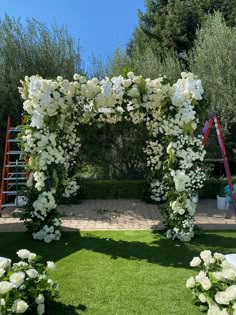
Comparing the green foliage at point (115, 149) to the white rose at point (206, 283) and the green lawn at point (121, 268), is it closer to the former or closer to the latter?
the green lawn at point (121, 268)

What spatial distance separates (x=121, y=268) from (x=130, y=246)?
0.79 m

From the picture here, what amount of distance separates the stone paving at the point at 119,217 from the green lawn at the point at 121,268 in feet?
1.16

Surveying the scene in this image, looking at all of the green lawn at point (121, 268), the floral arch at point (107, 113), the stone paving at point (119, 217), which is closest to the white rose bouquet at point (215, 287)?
the green lawn at point (121, 268)

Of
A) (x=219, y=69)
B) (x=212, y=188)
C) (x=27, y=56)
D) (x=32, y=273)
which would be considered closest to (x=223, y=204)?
(x=212, y=188)

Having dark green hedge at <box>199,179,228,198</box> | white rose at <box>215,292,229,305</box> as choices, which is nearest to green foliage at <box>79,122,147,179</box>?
dark green hedge at <box>199,179,228,198</box>

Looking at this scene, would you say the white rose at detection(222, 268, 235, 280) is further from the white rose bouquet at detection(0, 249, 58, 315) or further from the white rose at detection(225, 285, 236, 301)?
the white rose bouquet at detection(0, 249, 58, 315)

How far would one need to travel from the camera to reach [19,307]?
269cm

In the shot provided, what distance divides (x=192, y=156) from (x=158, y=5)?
1339 cm

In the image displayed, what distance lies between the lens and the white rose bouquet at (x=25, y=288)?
2.73 meters

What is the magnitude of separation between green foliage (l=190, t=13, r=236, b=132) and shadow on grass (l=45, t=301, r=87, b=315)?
733 centimetres

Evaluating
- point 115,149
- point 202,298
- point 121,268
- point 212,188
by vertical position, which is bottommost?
point 121,268

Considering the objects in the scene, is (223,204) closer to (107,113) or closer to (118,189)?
(118,189)

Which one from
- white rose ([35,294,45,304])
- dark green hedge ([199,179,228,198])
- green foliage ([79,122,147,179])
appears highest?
green foliage ([79,122,147,179])

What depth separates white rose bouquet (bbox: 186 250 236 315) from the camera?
2834 millimetres
